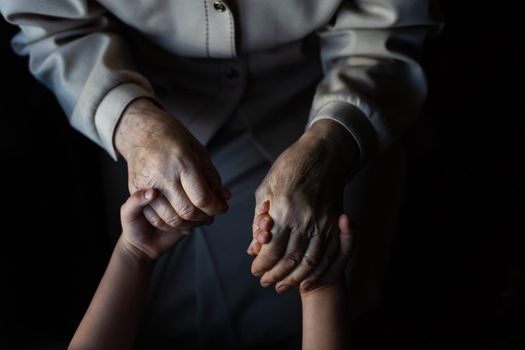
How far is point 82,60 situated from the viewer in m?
0.83

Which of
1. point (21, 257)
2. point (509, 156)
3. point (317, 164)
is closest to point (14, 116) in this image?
point (21, 257)

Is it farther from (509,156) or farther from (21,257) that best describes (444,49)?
(21,257)

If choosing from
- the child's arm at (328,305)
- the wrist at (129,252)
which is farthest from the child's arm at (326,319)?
the wrist at (129,252)

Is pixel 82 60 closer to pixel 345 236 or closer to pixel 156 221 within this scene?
pixel 156 221

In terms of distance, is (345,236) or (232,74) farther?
(232,74)

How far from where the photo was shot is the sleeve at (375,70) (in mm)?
811

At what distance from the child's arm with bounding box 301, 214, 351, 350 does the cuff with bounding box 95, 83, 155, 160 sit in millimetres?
324

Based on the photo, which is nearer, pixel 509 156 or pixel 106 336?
pixel 106 336

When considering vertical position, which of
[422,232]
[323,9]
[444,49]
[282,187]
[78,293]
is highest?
[323,9]

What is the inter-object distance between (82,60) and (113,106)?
91 mm

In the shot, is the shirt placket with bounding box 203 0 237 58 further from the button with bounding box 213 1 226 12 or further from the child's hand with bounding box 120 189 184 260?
the child's hand with bounding box 120 189 184 260

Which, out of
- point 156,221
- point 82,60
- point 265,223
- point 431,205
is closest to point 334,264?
point 265,223

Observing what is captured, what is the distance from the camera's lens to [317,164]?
2.48 ft

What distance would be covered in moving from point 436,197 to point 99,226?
77 centimetres
